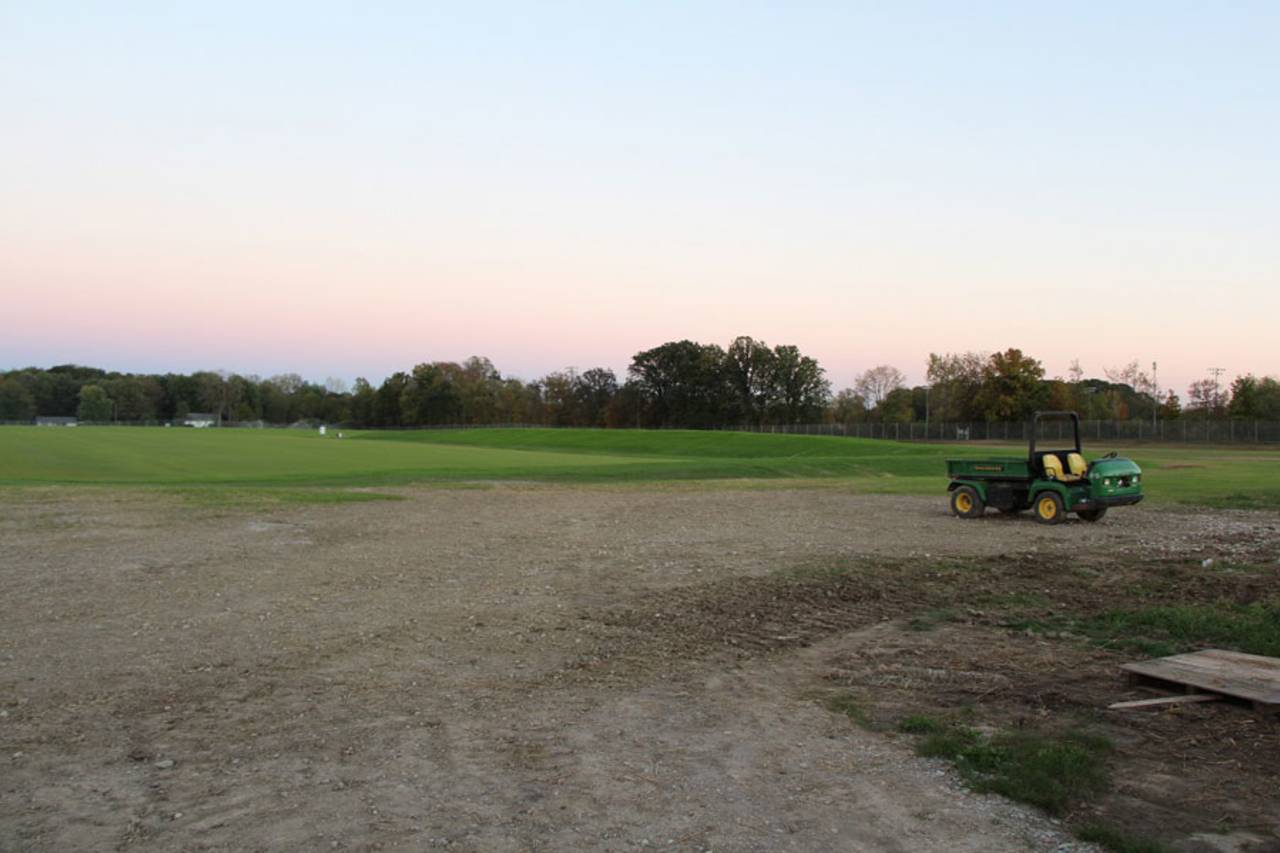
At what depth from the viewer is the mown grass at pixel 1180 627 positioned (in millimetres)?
10031

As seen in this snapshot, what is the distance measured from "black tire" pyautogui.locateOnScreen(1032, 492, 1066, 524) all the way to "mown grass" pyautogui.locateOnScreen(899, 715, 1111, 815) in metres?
15.1

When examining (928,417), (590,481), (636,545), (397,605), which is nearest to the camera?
(397,605)

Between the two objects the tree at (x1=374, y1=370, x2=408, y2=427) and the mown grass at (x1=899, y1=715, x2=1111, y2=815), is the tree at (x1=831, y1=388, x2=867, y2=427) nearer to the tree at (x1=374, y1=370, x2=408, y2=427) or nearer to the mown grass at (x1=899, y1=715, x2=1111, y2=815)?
the tree at (x1=374, y1=370, x2=408, y2=427)

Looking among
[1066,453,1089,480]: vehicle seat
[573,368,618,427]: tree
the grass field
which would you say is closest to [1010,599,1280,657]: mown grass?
[1066,453,1089,480]: vehicle seat

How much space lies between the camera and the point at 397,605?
1230 centimetres

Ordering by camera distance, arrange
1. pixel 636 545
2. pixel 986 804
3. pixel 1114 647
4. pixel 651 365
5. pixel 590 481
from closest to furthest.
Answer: pixel 986 804
pixel 1114 647
pixel 636 545
pixel 590 481
pixel 651 365

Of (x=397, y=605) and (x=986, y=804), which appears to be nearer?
(x=986, y=804)

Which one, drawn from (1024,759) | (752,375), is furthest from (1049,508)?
(752,375)

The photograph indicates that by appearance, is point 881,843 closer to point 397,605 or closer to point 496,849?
point 496,849

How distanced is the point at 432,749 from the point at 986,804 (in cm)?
369

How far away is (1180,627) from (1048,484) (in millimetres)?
11029

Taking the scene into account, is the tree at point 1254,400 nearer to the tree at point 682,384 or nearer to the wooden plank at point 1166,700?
the tree at point 682,384

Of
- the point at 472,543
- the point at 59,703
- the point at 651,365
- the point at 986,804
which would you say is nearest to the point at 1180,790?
the point at 986,804

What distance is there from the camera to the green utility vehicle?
20891mm
